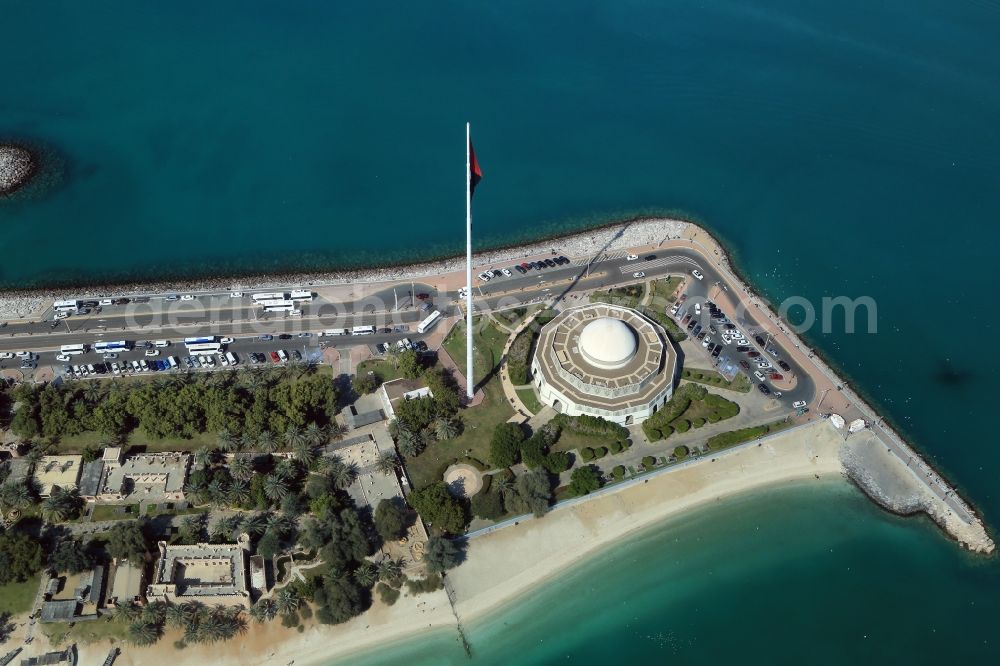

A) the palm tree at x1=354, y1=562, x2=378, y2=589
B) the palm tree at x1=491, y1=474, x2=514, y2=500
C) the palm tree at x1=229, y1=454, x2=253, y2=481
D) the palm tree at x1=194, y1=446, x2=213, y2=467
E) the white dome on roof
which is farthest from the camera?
the white dome on roof

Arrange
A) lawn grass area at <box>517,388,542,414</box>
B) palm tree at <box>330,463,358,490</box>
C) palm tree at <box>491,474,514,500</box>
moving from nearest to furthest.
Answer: palm tree at <box>330,463,358,490</box>
palm tree at <box>491,474,514,500</box>
lawn grass area at <box>517,388,542,414</box>

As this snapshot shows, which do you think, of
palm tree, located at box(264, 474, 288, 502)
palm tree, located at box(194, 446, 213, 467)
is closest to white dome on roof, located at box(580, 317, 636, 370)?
palm tree, located at box(264, 474, 288, 502)

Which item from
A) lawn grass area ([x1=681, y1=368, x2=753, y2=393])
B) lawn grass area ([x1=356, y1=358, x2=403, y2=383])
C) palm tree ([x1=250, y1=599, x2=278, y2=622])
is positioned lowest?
palm tree ([x1=250, y1=599, x2=278, y2=622])

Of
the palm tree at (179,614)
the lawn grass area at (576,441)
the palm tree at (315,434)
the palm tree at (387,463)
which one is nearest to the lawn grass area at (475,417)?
the palm tree at (387,463)

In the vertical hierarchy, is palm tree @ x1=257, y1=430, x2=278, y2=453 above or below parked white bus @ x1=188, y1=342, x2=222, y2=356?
below

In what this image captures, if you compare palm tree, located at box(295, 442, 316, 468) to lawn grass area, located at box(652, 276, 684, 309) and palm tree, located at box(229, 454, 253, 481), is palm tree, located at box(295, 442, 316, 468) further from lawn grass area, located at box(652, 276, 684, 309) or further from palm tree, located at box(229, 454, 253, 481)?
lawn grass area, located at box(652, 276, 684, 309)

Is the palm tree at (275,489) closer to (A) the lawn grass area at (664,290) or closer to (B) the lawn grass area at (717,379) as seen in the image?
(B) the lawn grass area at (717,379)

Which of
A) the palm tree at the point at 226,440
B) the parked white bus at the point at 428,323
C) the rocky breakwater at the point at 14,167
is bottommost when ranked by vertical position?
the palm tree at the point at 226,440
